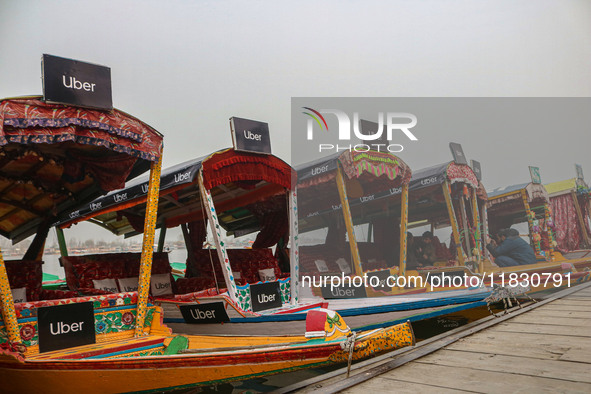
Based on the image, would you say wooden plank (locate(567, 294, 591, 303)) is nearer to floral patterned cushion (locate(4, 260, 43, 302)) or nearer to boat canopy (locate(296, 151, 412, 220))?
boat canopy (locate(296, 151, 412, 220))

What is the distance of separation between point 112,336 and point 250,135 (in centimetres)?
270

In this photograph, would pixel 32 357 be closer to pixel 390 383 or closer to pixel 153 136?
pixel 153 136

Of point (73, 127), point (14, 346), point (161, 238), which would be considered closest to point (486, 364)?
point (14, 346)

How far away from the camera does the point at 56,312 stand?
3.70m

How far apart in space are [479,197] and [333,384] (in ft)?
34.3

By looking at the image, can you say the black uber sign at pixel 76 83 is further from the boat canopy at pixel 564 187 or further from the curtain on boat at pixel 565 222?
the curtain on boat at pixel 565 222

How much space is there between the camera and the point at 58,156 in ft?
16.1

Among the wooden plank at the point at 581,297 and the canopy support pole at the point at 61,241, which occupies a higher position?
the canopy support pole at the point at 61,241

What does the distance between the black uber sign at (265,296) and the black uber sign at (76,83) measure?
8.96ft

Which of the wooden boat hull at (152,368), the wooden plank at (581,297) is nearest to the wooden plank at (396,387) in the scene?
the wooden boat hull at (152,368)

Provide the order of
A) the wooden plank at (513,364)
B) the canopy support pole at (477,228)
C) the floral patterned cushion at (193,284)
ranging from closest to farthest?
the wooden plank at (513,364), the floral patterned cushion at (193,284), the canopy support pole at (477,228)

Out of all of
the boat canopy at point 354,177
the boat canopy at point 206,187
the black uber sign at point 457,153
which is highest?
the black uber sign at point 457,153

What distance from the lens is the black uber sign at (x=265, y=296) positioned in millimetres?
5449

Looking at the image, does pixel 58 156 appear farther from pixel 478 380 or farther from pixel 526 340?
pixel 526 340
